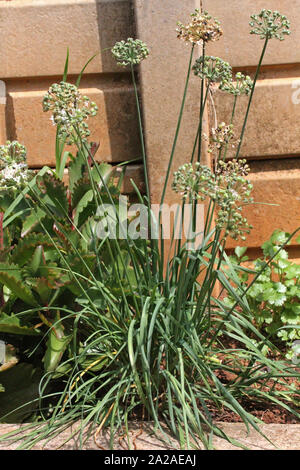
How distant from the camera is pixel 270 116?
3041 mm

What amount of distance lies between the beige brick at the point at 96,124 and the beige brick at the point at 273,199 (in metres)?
0.66

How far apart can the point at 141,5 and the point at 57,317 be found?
A: 160cm

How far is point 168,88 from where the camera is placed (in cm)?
289

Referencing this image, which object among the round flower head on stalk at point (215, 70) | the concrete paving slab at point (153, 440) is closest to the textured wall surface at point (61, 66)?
the round flower head on stalk at point (215, 70)

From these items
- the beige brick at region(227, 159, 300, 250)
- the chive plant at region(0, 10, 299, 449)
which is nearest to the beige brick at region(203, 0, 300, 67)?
the beige brick at region(227, 159, 300, 250)

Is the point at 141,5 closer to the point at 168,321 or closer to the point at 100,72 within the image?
the point at 100,72

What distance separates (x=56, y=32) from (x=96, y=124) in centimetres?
50

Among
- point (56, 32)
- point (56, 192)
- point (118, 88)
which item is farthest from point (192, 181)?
point (56, 32)

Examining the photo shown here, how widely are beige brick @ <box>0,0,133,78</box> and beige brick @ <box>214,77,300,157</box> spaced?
640mm

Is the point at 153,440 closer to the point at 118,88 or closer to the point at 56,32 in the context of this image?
the point at 118,88

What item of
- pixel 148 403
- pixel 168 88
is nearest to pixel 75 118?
pixel 148 403

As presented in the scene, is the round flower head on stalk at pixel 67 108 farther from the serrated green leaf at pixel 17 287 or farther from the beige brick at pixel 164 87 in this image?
the beige brick at pixel 164 87

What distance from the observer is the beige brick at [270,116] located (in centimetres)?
302

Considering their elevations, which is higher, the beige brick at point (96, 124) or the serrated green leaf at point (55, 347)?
the beige brick at point (96, 124)
